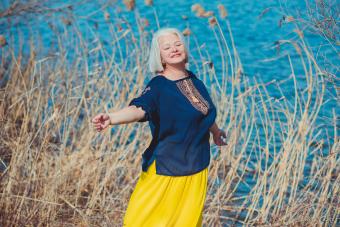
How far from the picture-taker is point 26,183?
3.92 m

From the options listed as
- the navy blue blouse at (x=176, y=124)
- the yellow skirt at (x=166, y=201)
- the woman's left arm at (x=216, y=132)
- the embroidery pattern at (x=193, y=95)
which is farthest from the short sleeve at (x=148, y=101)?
the woman's left arm at (x=216, y=132)

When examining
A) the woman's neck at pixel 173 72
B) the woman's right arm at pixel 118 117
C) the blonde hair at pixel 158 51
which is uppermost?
the blonde hair at pixel 158 51

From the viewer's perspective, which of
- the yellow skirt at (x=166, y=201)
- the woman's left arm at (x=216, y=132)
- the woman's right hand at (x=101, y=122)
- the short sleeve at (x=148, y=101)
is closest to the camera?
the woman's right hand at (x=101, y=122)

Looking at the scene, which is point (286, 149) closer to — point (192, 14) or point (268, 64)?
point (268, 64)

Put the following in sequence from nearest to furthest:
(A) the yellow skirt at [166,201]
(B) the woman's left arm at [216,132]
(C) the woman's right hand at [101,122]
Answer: (C) the woman's right hand at [101,122]
(A) the yellow skirt at [166,201]
(B) the woman's left arm at [216,132]

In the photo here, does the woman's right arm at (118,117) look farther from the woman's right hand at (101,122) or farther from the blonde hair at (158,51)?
the blonde hair at (158,51)

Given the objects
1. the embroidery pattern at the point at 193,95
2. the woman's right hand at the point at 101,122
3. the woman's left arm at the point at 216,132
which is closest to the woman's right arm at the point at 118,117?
the woman's right hand at the point at 101,122

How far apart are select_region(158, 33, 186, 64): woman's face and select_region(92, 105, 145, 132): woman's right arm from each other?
0.25 m

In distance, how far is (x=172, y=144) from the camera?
9.46 feet

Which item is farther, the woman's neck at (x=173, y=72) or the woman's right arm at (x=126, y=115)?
the woman's neck at (x=173, y=72)

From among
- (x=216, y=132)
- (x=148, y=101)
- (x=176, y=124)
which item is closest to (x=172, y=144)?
(x=176, y=124)

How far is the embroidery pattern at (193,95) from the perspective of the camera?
291 centimetres

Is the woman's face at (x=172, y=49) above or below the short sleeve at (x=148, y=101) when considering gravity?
above

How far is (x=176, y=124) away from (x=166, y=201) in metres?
A: 0.30
